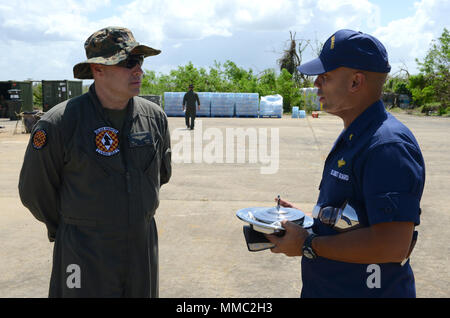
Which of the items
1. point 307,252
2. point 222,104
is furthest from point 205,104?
point 307,252

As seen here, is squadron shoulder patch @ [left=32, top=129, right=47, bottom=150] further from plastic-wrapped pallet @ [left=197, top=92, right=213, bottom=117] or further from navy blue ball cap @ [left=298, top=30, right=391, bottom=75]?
plastic-wrapped pallet @ [left=197, top=92, right=213, bottom=117]

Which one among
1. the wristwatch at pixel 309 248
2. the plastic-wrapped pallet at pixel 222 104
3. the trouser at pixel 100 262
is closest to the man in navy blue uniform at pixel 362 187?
the wristwatch at pixel 309 248

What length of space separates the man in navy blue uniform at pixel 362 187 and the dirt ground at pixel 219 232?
88.2 inches

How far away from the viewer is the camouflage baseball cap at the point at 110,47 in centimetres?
245

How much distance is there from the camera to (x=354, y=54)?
1688 mm

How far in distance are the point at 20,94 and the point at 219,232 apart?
80.6 ft

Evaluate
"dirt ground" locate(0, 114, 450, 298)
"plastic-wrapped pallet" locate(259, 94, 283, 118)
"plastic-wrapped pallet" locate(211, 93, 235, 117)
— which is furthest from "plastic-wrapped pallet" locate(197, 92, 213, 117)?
"dirt ground" locate(0, 114, 450, 298)

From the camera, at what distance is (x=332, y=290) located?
1.78 meters

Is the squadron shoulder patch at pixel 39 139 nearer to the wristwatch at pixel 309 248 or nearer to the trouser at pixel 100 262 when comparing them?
the trouser at pixel 100 262

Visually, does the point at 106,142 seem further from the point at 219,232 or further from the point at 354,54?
the point at 219,232

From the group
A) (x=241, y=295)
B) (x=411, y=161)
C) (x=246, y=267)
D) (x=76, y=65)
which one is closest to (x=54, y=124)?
(x=76, y=65)

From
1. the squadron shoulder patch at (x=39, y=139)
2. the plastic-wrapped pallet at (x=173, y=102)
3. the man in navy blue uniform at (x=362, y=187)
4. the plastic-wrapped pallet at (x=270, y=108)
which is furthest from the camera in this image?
the plastic-wrapped pallet at (x=173, y=102)

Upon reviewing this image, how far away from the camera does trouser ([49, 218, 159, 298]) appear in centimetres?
231
